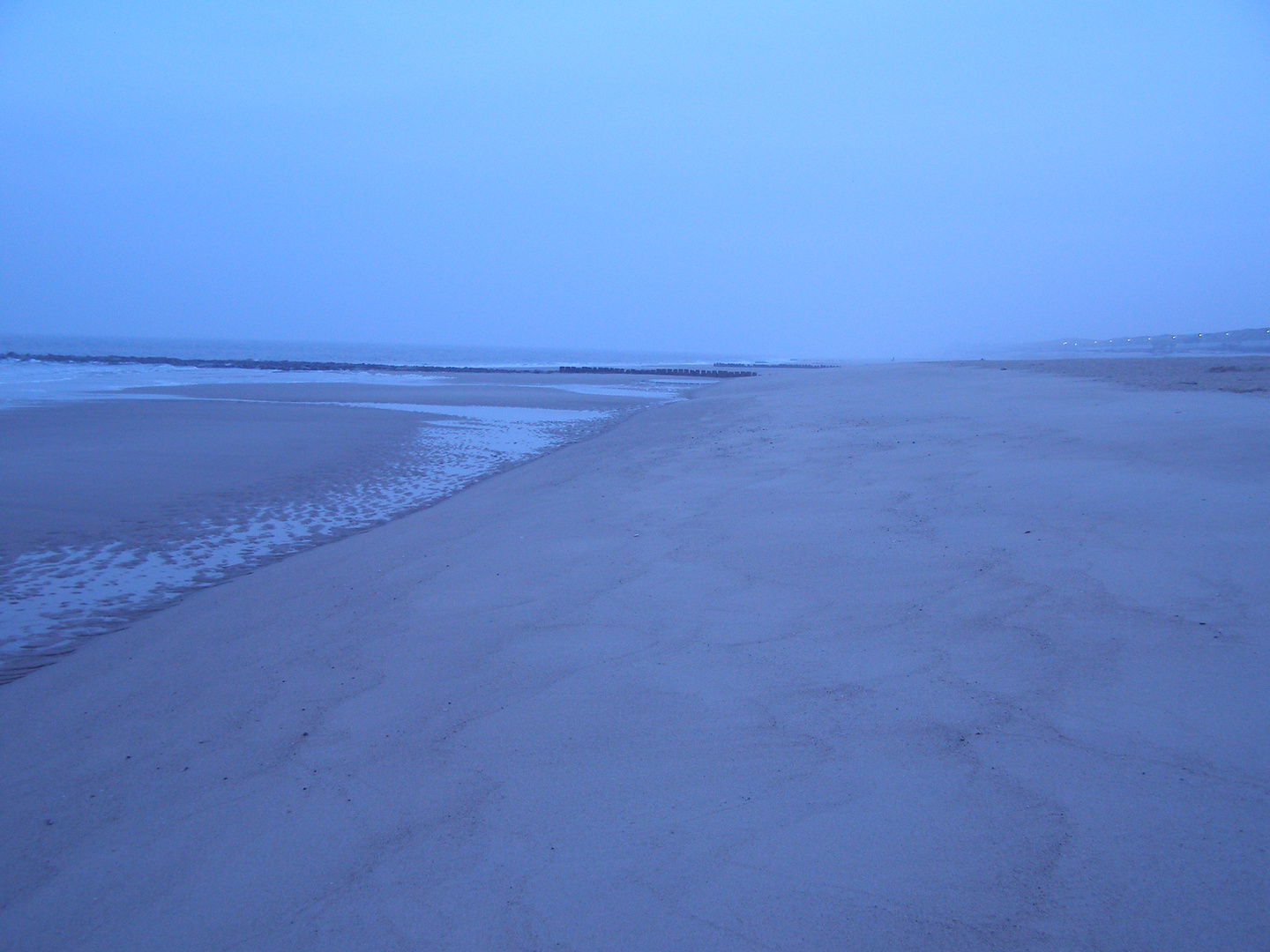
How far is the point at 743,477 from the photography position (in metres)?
8.34

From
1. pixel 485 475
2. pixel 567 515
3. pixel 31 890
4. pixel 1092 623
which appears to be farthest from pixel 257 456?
pixel 1092 623

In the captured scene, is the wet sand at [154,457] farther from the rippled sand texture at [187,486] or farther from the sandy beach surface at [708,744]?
the sandy beach surface at [708,744]

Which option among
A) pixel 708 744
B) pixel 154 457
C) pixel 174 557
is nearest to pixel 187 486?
pixel 154 457

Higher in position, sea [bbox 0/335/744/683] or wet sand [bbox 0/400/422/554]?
wet sand [bbox 0/400/422/554]

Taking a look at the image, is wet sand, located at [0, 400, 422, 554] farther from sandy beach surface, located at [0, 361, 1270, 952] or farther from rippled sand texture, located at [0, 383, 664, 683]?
sandy beach surface, located at [0, 361, 1270, 952]

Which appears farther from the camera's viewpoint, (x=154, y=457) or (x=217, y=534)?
(x=154, y=457)

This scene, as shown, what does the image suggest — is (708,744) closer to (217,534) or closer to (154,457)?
(217,534)

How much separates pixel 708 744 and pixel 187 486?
10.3m

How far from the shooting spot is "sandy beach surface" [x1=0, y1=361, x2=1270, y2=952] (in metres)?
Answer: 2.33

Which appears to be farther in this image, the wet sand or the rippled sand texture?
the wet sand

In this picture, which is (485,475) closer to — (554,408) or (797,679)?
(797,679)

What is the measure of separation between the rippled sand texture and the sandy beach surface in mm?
1138

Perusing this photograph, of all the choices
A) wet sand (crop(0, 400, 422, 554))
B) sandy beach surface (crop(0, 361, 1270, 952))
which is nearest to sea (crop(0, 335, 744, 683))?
wet sand (crop(0, 400, 422, 554))

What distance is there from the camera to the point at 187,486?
36.3 feet
